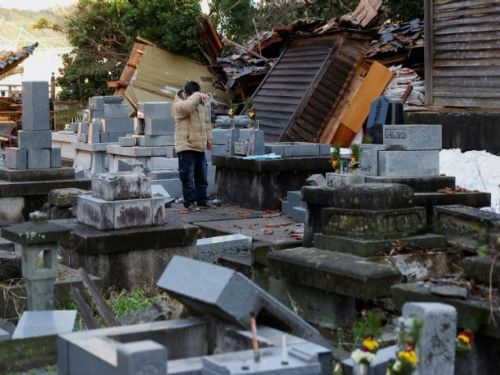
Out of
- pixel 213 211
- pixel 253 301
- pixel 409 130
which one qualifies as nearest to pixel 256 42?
pixel 213 211

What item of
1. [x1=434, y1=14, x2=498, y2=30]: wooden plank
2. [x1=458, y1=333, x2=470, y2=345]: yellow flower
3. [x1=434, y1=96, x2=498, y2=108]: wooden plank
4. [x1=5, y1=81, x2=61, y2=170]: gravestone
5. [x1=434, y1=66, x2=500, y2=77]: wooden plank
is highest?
[x1=434, y1=14, x2=498, y2=30]: wooden plank

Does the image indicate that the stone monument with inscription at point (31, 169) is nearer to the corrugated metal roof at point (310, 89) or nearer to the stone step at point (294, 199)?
the stone step at point (294, 199)

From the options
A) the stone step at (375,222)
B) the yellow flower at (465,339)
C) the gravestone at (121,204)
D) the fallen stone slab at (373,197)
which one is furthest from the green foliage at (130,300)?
the yellow flower at (465,339)

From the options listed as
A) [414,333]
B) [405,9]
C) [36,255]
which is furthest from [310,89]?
[414,333]

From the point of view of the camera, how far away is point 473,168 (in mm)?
14461

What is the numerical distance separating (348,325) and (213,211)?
6258 millimetres

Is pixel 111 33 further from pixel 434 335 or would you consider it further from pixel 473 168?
pixel 434 335

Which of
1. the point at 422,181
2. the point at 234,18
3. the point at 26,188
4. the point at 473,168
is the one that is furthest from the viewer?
the point at 234,18

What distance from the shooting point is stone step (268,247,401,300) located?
22.4 ft

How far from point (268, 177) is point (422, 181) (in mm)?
4013

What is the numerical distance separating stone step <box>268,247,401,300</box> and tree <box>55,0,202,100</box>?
1910 cm

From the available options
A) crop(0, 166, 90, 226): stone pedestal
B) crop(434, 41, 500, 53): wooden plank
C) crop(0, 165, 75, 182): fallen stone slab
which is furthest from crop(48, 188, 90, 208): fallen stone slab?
crop(434, 41, 500, 53): wooden plank

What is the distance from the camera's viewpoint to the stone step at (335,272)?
6.84 m

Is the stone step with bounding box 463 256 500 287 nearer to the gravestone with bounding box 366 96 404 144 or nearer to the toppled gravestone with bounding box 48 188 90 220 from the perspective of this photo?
the gravestone with bounding box 366 96 404 144
